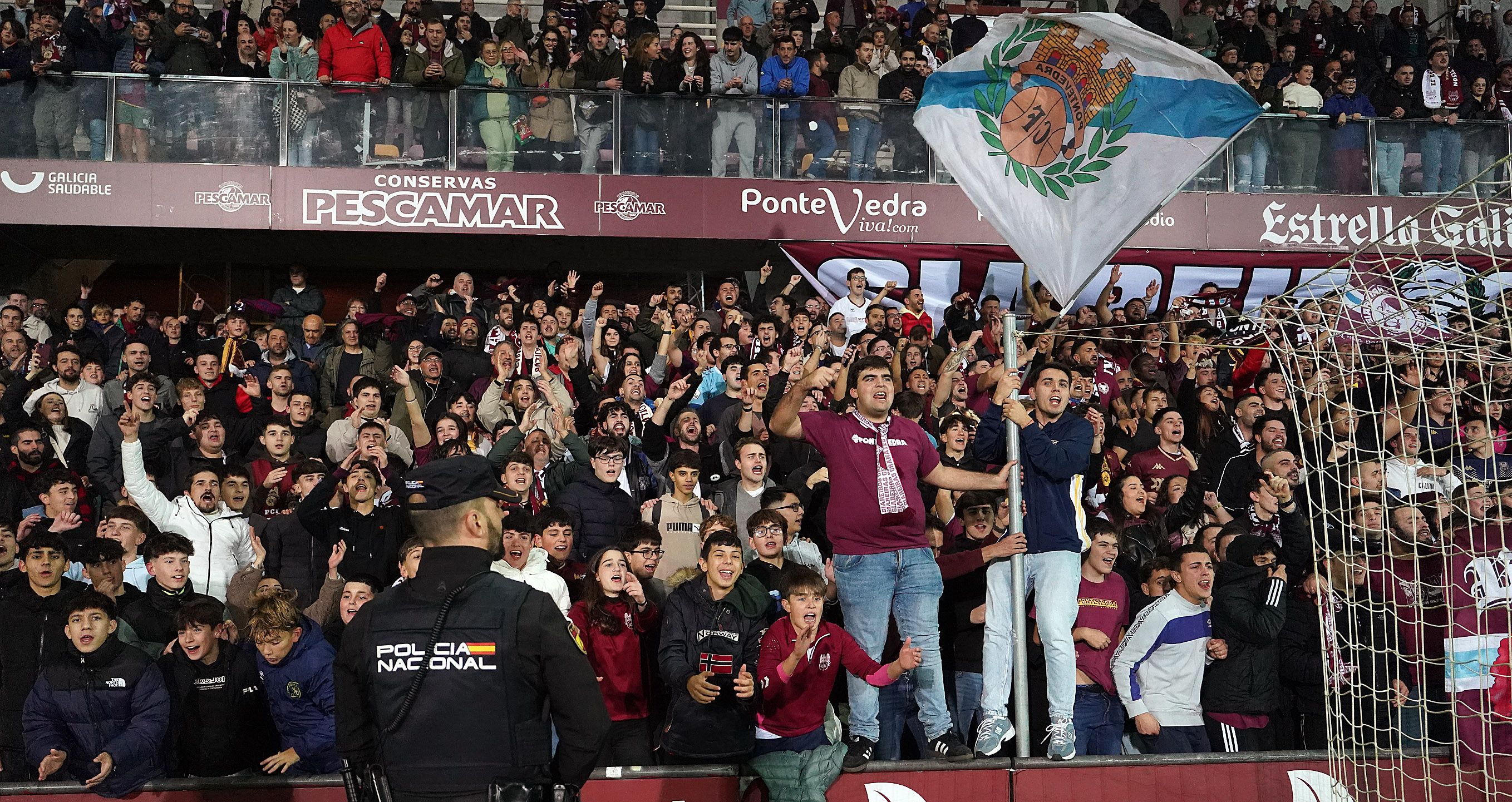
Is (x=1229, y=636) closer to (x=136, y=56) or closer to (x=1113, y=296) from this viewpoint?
(x=1113, y=296)

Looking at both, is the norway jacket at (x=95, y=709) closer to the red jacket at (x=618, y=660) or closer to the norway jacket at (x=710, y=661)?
the red jacket at (x=618, y=660)

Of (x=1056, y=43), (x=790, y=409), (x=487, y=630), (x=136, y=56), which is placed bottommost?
(x=487, y=630)

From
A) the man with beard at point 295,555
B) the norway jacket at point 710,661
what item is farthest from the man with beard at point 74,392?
the norway jacket at point 710,661

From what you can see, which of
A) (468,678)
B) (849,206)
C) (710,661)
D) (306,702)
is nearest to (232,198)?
(849,206)

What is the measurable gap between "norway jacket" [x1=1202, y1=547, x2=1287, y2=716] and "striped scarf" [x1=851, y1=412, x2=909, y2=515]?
84.8 inches

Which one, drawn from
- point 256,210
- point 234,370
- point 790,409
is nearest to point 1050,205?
point 790,409

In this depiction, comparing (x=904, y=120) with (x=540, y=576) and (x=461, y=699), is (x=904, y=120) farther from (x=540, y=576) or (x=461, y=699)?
(x=461, y=699)

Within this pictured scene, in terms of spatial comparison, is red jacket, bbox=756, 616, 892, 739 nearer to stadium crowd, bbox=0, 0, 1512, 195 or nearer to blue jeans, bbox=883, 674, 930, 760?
blue jeans, bbox=883, 674, 930, 760

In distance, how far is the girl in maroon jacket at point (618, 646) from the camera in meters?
7.32

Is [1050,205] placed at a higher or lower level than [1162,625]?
higher

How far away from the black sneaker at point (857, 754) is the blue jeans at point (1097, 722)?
1370 millimetres

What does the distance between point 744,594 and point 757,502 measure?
211cm

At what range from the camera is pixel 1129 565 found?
357 inches

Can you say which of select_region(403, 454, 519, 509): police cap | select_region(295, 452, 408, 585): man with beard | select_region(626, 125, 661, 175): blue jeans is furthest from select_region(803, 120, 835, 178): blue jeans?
select_region(403, 454, 519, 509): police cap
